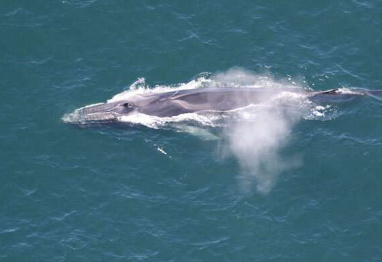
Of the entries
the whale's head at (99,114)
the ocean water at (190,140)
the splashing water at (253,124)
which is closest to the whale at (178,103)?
the whale's head at (99,114)

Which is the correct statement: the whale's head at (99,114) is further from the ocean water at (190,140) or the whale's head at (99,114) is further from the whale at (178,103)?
the ocean water at (190,140)

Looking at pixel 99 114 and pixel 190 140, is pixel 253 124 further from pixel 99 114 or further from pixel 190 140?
pixel 99 114

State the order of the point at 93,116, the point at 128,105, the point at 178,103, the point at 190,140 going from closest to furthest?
the point at 190,140 → the point at 93,116 → the point at 128,105 → the point at 178,103

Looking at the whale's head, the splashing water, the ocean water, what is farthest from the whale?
the ocean water

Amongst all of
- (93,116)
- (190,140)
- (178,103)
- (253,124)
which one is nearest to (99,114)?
(93,116)

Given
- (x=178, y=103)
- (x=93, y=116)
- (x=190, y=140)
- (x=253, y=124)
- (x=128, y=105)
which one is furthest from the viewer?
(x=178, y=103)

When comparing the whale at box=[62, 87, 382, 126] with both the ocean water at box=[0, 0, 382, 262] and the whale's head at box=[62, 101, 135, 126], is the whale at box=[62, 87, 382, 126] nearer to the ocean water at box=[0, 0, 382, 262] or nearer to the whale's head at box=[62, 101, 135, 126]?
the whale's head at box=[62, 101, 135, 126]
